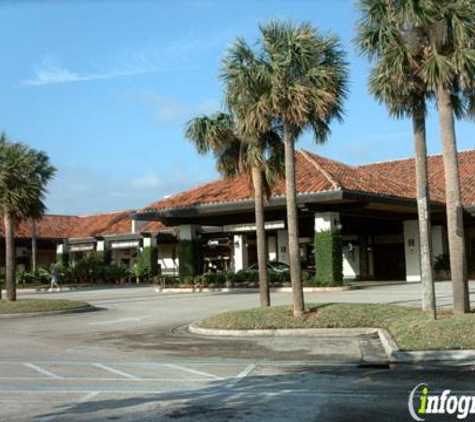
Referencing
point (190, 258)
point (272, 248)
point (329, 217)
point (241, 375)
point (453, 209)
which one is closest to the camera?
point (241, 375)

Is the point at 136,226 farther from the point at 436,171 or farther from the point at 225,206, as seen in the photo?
the point at 436,171

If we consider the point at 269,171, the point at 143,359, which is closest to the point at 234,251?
the point at 269,171

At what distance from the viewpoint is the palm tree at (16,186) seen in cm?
2520

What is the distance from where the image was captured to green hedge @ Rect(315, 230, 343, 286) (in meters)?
31.0

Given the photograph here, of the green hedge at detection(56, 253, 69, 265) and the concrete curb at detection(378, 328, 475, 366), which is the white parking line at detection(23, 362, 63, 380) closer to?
the concrete curb at detection(378, 328, 475, 366)

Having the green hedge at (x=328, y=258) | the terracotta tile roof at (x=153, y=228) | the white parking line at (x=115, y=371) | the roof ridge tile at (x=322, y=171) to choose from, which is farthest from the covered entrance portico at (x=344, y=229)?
the white parking line at (x=115, y=371)

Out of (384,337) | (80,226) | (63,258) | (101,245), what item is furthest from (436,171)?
(80,226)

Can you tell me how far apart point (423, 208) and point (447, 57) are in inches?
129

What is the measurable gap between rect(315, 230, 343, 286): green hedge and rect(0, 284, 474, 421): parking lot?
14.2m

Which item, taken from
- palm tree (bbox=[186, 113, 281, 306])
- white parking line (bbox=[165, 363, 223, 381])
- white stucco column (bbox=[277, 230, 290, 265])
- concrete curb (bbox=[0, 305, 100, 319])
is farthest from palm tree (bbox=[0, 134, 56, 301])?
white stucco column (bbox=[277, 230, 290, 265])

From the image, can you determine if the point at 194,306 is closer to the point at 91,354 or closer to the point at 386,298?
the point at 386,298

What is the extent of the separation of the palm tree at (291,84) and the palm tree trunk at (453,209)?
8.46 ft

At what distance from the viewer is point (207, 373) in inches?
435

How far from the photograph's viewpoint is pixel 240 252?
43094 millimetres
